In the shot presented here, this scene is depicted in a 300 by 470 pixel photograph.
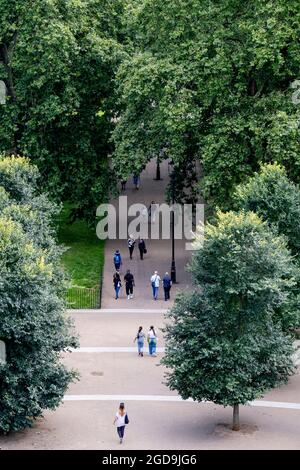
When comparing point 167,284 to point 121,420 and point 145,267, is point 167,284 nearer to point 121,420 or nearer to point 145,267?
point 145,267

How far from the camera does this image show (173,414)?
53219mm

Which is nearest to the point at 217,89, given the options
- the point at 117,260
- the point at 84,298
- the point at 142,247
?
the point at 142,247

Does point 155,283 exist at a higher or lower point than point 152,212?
lower

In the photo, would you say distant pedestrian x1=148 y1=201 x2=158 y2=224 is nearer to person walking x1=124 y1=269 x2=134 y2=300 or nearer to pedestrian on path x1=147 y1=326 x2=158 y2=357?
person walking x1=124 y1=269 x2=134 y2=300

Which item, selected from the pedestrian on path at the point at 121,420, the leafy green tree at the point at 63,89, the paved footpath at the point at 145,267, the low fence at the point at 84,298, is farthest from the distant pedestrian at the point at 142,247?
the pedestrian on path at the point at 121,420

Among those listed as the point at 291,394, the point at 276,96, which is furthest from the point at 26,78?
the point at 291,394

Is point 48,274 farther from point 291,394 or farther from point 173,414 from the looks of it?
point 291,394

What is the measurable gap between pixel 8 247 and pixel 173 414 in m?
8.47

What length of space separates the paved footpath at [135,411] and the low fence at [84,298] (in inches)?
59.2

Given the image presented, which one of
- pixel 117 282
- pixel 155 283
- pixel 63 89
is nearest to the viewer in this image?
pixel 155 283

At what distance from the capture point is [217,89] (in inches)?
2709

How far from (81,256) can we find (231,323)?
24.0m

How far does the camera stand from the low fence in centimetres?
6638

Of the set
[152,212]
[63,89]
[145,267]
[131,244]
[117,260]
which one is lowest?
[145,267]
